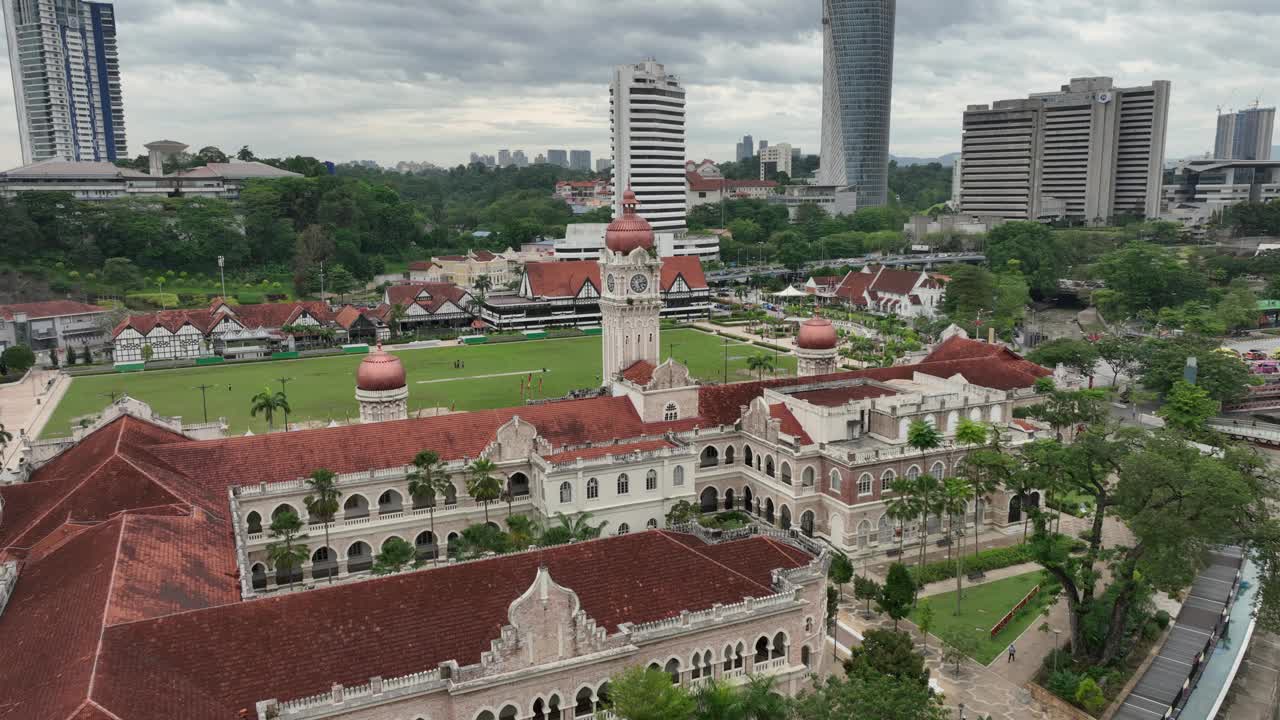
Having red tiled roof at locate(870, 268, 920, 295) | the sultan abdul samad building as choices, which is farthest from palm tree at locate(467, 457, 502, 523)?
red tiled roof at locate(870, 268, 920, 295)

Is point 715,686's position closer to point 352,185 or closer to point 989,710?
point 989,710

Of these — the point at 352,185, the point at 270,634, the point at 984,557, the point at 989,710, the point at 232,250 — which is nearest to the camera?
the point at 270,634

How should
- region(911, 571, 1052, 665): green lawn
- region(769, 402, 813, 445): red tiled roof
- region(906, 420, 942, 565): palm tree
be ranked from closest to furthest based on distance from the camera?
region(911, 571, 1052, 665): green lawn → region(906, 420, 942, 565): palm tree → region(769, 402, 813, 445): red tiled roof

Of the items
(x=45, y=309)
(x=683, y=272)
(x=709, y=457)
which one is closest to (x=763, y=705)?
(x=709, y=457)

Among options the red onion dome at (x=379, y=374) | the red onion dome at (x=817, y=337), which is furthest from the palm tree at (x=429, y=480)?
the red onion dome at (x=817, y=337)

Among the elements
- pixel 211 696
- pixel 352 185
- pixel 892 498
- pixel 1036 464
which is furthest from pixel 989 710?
pixel 352 185

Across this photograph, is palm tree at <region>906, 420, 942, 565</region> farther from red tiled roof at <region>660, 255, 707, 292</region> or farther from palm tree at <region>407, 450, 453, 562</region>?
red tiled roof at <region>660, 255, 707, 292</region>

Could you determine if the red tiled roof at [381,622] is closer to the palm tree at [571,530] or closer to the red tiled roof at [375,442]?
the palm tree at [571,530]
